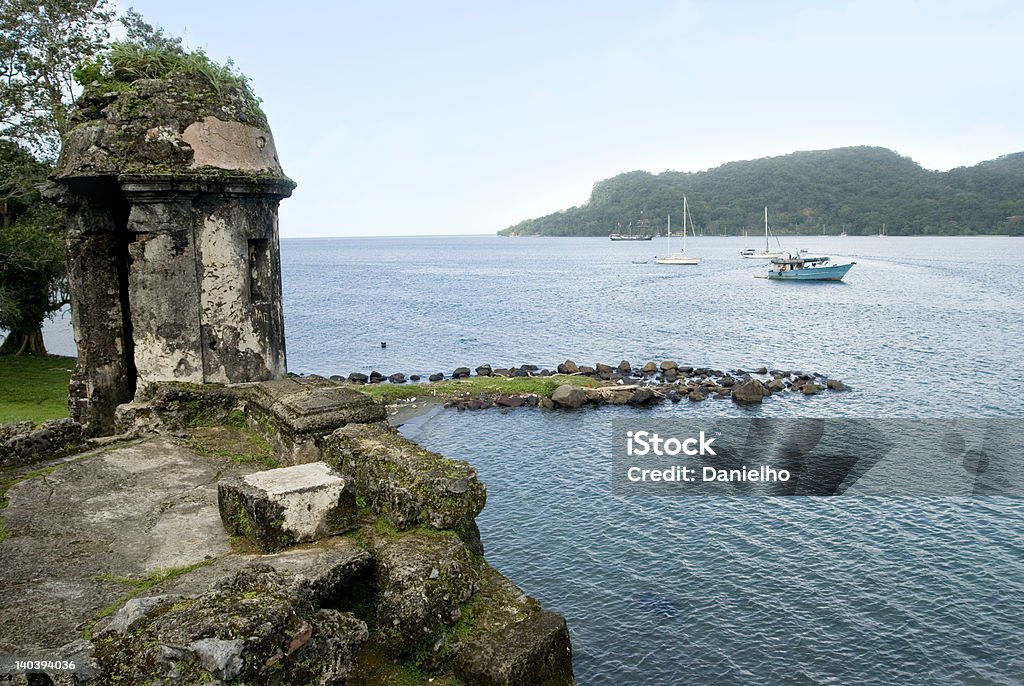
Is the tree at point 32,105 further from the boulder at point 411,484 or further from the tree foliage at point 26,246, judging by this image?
the boulder at point 411,484

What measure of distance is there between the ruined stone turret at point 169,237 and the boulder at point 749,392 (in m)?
30.5

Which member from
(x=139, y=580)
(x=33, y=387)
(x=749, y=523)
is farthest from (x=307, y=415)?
(x=33, y=387)

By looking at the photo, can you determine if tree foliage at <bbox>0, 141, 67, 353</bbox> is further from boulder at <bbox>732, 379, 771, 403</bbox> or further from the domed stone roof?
boulder at <bbox>732, 379, 771, 403</bbox>

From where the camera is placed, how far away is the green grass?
2567cm

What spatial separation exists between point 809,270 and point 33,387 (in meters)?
88.8

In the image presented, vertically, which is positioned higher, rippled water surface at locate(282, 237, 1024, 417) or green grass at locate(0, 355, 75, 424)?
green grass at locate(0, 355, 75, 424)

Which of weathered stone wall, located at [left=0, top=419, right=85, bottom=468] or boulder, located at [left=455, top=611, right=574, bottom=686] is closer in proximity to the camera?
boulder, located at [left=455, top=611, right=574, bottom=686]

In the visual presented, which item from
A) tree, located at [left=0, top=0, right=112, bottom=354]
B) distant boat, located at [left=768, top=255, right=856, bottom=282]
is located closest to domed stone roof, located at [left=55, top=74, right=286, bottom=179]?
tree, located at [left=0, top=0, right=112, bottom=354]

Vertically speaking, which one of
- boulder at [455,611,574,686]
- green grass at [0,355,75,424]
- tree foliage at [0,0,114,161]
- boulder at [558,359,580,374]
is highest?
tree foliage at [0,0,114,161]

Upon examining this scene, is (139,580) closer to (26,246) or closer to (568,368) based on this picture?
(26,246)

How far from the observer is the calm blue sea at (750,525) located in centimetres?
1598

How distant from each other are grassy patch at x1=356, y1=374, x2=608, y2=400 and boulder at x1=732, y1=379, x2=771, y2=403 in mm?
6782

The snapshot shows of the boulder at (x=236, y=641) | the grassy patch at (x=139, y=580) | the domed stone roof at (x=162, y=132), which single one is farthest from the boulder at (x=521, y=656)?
the domed stone roof at (x=162, y=132)

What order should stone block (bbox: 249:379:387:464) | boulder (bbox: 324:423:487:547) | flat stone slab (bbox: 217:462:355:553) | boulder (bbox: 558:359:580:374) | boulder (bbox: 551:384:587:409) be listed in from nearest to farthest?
flat stone slab (bbox: 217:462:355:553)
boulder (bbox: 324:423:487:547)
stone block (bbox: 249:379:387:464)
boulder (bbox: 551:384:587:409)
boulder (bbox: 558:359:580:374)
